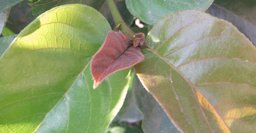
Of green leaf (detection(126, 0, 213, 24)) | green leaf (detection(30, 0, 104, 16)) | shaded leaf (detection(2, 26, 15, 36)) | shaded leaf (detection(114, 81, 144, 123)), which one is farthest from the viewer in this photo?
shaded leaf (detection(114, 81, 144, 123))

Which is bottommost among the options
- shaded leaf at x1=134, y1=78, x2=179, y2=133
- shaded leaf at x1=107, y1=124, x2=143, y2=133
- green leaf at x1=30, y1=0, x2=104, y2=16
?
shaded leaf at x1=107, y1=124, x2=143, y2=133

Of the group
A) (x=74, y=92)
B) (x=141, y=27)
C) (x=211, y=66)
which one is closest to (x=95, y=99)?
(x=74, y=92)

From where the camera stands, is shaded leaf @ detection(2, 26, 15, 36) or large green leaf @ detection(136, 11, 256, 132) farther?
shaded leaf @ detection(2, 26, 15, 36)

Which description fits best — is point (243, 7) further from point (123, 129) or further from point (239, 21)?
point (123, 129)

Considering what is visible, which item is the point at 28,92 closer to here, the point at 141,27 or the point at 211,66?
the point at 211,66

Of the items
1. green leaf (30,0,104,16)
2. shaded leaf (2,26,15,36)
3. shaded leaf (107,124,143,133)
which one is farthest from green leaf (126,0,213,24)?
shaded leaf (107,124,143,133)

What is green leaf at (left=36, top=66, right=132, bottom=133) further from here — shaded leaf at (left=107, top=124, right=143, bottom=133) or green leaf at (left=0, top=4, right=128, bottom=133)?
shaded leaf at (left=107, top=124, right=143, bottom=133)

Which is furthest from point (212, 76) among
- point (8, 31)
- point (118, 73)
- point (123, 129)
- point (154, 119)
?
point (123, 129)

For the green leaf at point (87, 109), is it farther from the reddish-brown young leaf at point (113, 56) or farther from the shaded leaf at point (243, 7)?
the shaded leaf at point (243, 7)
